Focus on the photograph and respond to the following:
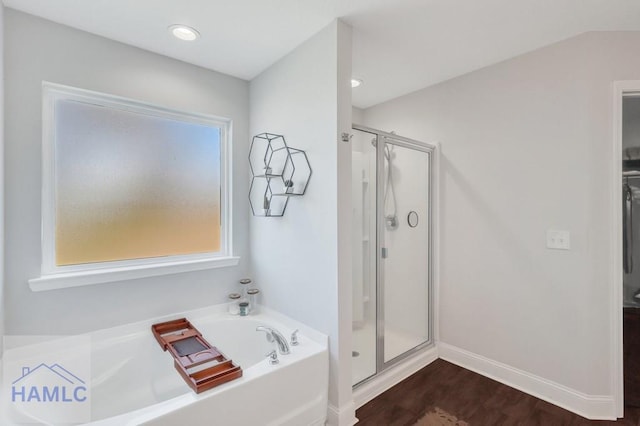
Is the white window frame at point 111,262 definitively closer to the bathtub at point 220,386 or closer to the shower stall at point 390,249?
the bathtub at point 220,386

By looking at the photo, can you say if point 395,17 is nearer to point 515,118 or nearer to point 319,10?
point 319,10

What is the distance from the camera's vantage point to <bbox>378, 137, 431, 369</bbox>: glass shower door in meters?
2.35

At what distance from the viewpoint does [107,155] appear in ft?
6.67

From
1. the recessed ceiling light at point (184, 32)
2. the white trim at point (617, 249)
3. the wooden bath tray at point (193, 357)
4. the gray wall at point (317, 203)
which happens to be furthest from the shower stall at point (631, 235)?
the recessed ceiling light at point (184, 32)

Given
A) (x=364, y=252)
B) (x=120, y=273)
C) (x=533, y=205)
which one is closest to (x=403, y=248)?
(x=364, y=252)

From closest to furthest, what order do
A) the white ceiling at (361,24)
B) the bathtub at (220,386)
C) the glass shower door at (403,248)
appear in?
the bathtub at (220,386)
the white ceiling at (361,24)
the glass shower door at (403,248)

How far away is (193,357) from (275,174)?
1329 mm

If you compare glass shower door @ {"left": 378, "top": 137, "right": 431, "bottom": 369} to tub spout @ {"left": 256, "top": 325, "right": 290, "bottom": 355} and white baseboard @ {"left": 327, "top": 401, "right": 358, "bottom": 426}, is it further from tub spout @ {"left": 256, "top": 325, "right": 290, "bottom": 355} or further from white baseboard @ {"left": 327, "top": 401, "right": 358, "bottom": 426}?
tub spout @ {"left": 256, "top": 325, "right": 290, "bottom": 355}

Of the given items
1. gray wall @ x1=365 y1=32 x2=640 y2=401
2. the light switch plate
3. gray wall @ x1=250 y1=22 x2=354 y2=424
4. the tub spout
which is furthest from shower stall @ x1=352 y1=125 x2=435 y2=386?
the light switch plate

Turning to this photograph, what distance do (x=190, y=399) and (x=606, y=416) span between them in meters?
2.47

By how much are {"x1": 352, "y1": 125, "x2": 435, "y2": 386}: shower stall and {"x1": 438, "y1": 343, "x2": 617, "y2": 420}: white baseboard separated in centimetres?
27

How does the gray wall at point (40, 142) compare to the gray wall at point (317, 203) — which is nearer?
the gray wall at point (40, 142)

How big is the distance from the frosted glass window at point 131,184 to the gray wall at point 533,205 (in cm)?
207

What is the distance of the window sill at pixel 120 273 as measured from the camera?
68.6 inches
